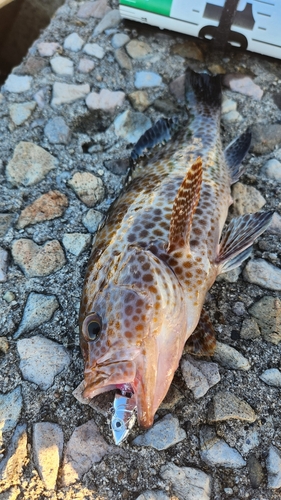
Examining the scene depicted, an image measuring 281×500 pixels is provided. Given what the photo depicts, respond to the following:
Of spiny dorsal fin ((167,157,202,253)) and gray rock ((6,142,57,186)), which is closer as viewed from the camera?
spiny dorsal fin ((167,157,202,253))

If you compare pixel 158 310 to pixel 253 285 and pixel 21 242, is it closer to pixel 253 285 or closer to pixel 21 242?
pixel 253 285

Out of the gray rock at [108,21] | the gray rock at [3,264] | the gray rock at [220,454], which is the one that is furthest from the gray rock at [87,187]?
the gray rock at [220,454]

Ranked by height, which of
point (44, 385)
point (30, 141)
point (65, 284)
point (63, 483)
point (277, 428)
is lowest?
point (63, 483)

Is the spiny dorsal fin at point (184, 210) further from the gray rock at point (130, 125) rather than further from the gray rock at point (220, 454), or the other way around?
the gray rock at point (130, 125)

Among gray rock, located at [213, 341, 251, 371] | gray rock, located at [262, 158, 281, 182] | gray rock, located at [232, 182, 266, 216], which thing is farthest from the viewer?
gray rock, located at [262, 158, 281, 182]

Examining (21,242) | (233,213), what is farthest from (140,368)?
(233,213)

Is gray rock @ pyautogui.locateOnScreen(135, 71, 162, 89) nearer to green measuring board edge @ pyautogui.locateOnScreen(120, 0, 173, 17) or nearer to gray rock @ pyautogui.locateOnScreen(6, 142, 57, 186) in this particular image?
green measuring board edge @ pyautogui.locateOnScreen(120, 0, 173, 17)

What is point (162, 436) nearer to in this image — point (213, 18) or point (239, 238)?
point (239, 238)

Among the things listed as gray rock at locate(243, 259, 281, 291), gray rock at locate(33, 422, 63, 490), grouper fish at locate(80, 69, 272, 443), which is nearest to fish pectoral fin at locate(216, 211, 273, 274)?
grouper fish at locate(80, 69, 272, 443)
